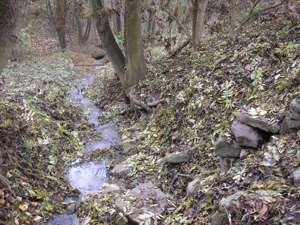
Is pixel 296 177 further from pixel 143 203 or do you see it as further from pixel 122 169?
pixel 122 169

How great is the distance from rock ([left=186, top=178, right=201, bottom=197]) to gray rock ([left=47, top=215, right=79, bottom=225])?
1.52 metres

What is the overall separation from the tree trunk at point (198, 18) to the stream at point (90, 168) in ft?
9.82

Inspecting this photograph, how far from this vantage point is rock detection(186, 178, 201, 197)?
477 cm

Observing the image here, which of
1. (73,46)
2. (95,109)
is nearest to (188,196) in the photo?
(95,109)

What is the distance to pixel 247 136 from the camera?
483 cm

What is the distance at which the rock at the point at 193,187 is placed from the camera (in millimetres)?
4773

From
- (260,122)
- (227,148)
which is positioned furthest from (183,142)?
(260,122)

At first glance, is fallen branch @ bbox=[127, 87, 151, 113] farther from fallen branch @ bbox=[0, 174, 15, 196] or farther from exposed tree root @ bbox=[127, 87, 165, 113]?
fallen branch @ bbox=[0, 174, 15, 196]

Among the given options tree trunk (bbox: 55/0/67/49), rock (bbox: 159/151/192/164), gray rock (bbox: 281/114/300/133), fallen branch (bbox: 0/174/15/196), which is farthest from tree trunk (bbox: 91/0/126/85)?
tree trunk (bbox: 55/0/67/49)

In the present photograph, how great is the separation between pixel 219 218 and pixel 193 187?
116 cm

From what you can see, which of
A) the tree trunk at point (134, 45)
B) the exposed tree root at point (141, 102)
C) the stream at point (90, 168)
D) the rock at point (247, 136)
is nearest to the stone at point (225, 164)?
the rock at point (247, 136)

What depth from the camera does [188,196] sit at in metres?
4.83

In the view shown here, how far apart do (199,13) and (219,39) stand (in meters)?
0.80

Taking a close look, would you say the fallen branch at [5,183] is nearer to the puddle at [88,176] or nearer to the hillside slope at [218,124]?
the hillside slope at [218,124]
